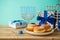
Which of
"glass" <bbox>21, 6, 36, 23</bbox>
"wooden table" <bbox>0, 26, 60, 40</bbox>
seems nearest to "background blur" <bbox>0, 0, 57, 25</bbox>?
"glass" <bbox>21, 6, 36, 23</bbox>

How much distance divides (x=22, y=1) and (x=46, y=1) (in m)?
0.29

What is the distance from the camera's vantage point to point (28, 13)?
1.73m

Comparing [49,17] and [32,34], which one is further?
[49,17]

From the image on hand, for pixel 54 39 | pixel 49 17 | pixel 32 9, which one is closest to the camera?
pixel 54 39

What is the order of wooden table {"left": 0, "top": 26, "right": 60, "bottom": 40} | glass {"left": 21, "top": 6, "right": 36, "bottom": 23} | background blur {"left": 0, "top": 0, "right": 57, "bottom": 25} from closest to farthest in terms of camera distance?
wooden table {"left": 0, "top": 26, "right": 60, "bottom": 40}, glass {"left": 21, "top": 6, "right": 36, "bottom": 23}, background blur {"left": 0, "top": 0, "right": 57, "bottom": 25}

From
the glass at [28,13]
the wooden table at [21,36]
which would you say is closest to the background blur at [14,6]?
the glass at [28,13]

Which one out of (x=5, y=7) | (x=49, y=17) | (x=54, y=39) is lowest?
(x=54, y=39)

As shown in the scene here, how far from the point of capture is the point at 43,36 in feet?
4.35

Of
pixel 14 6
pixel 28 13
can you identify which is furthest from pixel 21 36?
pixel 14 6

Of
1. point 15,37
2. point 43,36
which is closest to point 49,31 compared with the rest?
point 43,36

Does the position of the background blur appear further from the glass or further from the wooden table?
the wooden table

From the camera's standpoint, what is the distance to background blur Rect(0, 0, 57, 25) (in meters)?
1.82

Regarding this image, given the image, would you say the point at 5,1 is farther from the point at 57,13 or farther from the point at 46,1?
the point at 57,13

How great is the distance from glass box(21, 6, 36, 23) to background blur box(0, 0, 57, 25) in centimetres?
7
